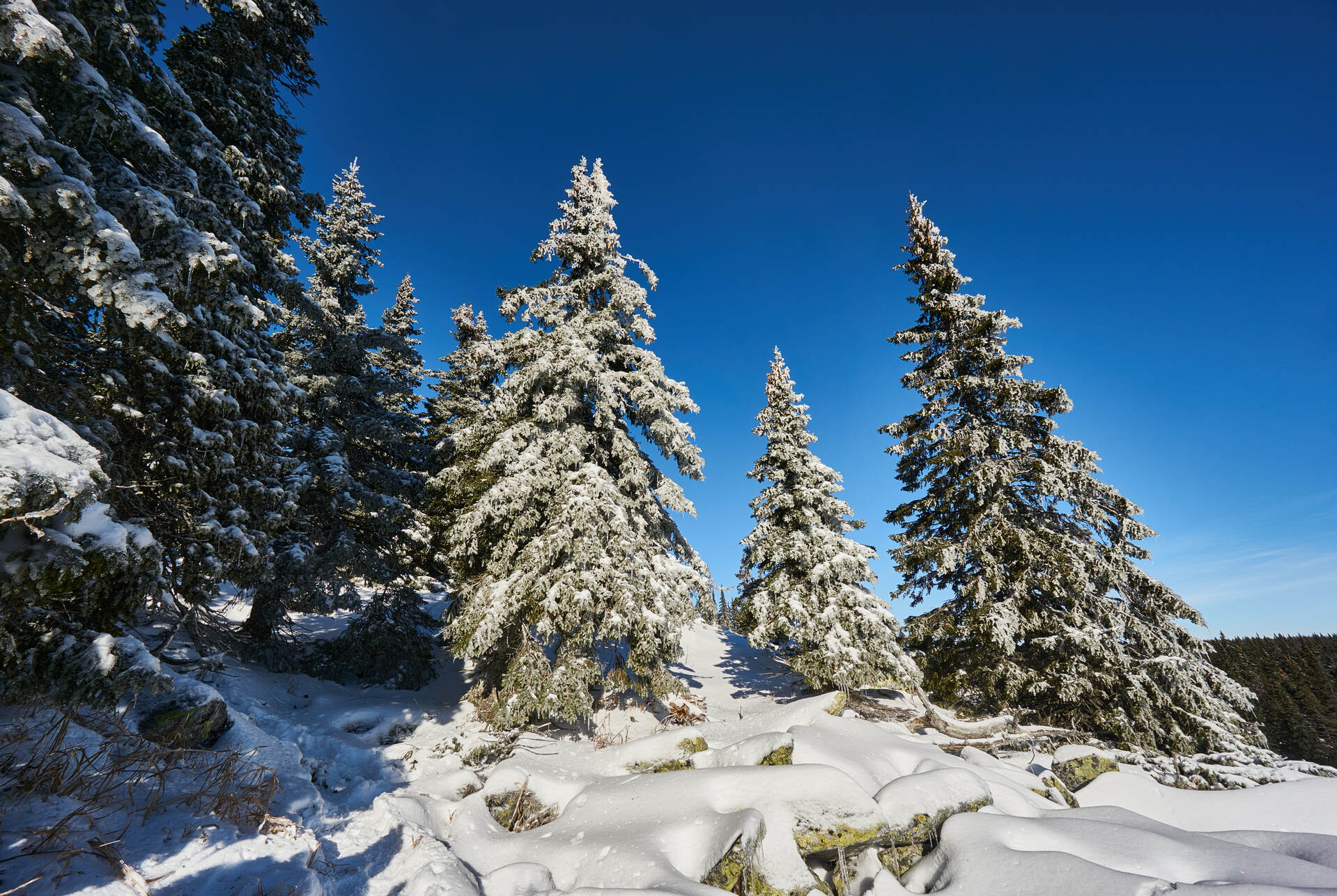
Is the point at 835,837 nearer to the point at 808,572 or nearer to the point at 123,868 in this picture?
the point at 123,868

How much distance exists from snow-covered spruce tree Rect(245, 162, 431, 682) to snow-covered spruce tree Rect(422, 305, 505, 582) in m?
0.99

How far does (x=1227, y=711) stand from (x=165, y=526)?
66.1ft

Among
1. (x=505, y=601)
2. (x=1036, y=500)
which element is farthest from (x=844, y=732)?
(x=1036, y=500)

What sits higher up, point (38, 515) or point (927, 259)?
point (927, 259)

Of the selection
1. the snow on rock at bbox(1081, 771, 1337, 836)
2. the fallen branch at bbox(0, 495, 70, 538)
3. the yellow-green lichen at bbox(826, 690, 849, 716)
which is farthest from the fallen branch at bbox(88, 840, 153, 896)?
the yellow-green lichen at bbox(826, 690, 849, 716)

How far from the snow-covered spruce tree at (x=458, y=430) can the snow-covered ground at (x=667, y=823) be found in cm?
404

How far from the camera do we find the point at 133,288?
16.1ft

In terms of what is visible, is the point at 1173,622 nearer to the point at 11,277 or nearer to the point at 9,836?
the point at 9,836

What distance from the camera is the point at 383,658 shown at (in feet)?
40.1

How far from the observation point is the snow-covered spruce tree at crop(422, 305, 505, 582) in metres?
12.6

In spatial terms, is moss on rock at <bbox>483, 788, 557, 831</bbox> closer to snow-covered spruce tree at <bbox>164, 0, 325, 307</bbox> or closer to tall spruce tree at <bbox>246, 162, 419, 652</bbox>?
tall spruce tree at <bbox>246, 162, 419, 652</bbox>

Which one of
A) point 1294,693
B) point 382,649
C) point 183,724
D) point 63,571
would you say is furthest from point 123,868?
point 1294,693

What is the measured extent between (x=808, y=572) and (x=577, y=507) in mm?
7529

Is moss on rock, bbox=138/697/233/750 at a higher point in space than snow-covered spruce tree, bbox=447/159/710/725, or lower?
lower
